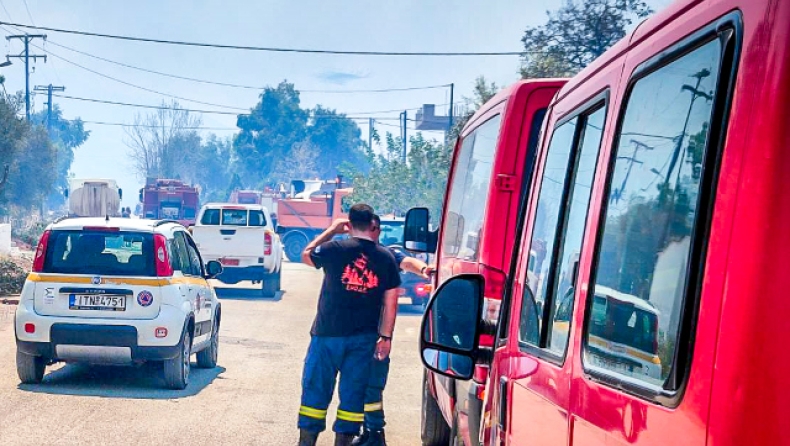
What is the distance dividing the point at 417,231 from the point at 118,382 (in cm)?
482

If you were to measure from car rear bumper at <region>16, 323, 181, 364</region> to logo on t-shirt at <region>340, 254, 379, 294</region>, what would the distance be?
396cm

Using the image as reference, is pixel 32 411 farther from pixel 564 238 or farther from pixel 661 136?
pixel 661 136

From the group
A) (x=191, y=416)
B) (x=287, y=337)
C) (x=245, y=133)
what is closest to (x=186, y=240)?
(x=191, y=416)

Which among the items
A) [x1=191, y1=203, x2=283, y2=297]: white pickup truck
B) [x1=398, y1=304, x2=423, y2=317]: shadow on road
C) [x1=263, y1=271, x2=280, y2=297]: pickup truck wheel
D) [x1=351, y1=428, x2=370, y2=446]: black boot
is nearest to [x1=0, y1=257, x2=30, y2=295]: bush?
[x1=191, y1=203, x2=283, y2=297]: white pickup truck

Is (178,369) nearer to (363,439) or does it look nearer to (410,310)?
(363,439)

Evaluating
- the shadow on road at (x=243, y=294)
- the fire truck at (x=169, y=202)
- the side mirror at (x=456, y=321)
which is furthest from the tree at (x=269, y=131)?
the side mirror at (x=456, y=321)

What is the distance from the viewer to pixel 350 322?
7.48m

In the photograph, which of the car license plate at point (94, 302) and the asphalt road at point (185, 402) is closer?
the asphalt road at point (185, 402)

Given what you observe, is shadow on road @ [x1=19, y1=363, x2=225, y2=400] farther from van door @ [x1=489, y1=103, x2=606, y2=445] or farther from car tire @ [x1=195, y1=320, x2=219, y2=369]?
van door @ [x1=489, y1=103, x2=606, y2=445]

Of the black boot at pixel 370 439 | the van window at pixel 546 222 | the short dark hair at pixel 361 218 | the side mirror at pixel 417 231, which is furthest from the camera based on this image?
the side mirror at pixel 417 231

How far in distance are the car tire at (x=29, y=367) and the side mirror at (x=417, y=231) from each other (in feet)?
15.0

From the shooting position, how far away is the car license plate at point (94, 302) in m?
10.8

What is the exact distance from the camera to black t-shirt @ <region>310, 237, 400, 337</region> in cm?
747

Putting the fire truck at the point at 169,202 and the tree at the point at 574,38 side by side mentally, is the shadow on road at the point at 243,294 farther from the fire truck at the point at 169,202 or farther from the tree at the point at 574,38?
the fire truck at the point at 169,202
